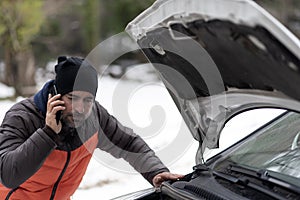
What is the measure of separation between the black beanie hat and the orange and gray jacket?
0.47ft

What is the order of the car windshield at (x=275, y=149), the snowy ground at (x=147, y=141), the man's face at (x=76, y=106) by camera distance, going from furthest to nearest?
the snowy ground at (x=147, y=141) → the man's face at (x=76, y=106) → the car windshield at (x=275, y=149)

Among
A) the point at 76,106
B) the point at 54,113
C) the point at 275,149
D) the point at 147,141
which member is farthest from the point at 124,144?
the point at 147,141

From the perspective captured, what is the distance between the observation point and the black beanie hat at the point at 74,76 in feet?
7.54

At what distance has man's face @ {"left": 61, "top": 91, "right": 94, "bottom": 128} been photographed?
7.41 ft

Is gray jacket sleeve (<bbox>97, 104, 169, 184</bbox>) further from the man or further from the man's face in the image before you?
the man's face

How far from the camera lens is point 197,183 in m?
2.20

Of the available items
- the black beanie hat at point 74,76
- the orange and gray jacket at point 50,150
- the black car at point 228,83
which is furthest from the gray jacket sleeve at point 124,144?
the black beanie hat at point 74,76

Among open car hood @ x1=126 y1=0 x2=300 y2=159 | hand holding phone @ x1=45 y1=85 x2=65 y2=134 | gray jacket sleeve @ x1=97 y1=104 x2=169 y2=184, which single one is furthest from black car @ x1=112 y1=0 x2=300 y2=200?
hand holding phone @ x1=45 y1=85 x2=65 y2=134

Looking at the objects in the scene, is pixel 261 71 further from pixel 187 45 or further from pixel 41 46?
pixel 41 46

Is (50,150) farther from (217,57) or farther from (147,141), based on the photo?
(147,141)

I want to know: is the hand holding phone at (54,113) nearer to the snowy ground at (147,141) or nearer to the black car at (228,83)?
the black car at (228,83)

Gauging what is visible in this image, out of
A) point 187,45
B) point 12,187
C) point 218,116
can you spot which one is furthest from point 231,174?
point 12,187

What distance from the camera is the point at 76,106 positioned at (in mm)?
2275

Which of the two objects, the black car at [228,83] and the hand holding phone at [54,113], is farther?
the hand holding phone at [54,113]
